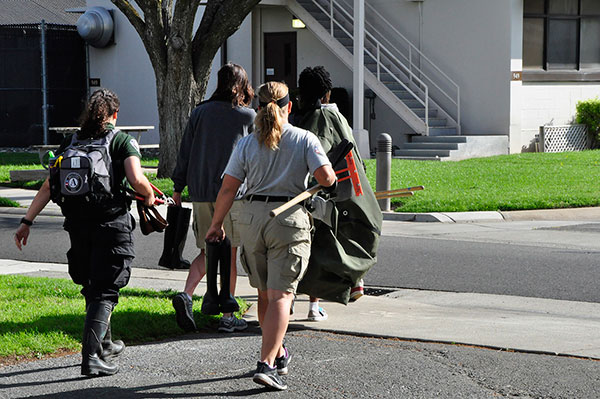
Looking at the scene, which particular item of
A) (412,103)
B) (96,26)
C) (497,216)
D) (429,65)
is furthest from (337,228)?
(96,26)

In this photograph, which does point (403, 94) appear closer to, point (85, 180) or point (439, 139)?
point (439, 139)

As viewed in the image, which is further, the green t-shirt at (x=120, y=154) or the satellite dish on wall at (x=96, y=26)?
the satellite dish on wall at (x=96, y=26)

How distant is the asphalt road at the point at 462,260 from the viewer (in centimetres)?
876

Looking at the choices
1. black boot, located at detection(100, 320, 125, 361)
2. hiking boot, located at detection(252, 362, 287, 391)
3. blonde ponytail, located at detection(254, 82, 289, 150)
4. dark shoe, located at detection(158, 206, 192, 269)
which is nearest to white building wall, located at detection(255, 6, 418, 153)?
dark shoe, located at detection(158, 206, 192, 269)

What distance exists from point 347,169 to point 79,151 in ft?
5.60

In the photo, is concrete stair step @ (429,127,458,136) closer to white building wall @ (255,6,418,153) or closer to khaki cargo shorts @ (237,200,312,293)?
white building wall @ (255,6,418,153)

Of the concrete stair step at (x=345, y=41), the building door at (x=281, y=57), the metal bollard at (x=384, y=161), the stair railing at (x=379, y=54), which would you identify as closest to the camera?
the metal bollard at (x=384, y=161)

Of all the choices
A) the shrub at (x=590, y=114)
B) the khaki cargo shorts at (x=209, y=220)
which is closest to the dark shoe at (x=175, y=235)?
the khaki cargo shorts at (x=209, y=220)

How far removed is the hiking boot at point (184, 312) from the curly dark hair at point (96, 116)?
156 centimetres

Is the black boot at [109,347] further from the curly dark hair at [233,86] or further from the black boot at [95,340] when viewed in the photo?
the curly dark hair at [233,86]

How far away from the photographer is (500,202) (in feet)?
46.8

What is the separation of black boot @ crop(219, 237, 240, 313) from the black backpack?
1.09m

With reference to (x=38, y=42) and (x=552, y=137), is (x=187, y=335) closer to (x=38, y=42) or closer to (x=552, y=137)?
(x=552, y=137)

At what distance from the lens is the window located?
74.8 feet
